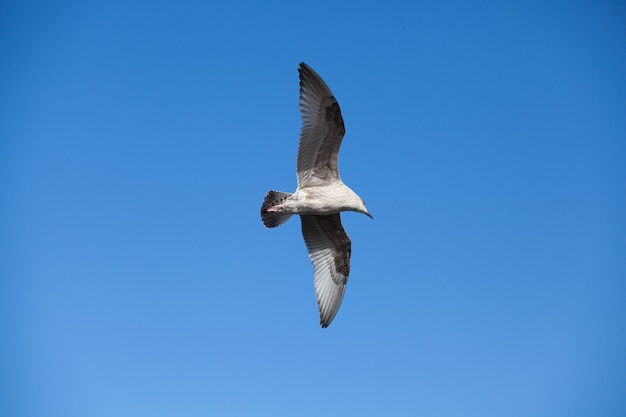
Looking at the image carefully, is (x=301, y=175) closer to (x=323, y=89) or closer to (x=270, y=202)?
(x=270, y=202)

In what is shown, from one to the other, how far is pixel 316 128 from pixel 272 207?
176 cm

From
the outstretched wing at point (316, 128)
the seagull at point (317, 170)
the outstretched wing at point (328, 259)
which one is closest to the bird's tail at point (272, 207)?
the seagull at point (317, 170)

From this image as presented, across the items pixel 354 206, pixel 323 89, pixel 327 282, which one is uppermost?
pixel 323 89

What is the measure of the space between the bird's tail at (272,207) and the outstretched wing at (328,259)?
3.77 feet

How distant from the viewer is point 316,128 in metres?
10.6

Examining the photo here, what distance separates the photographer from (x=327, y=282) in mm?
12320

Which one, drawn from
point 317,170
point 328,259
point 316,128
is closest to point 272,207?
point 317,170

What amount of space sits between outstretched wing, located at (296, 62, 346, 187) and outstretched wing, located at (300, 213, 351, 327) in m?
1.60

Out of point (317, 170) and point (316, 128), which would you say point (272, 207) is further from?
point (316, 128)

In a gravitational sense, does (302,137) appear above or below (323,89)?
below

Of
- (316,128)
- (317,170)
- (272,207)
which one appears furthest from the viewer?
(272,207)

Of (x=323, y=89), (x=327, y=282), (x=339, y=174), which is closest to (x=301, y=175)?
(x=339, y=174)

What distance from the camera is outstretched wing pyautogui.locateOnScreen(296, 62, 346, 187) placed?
34.6 feet

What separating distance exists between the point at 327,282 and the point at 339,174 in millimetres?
2595
